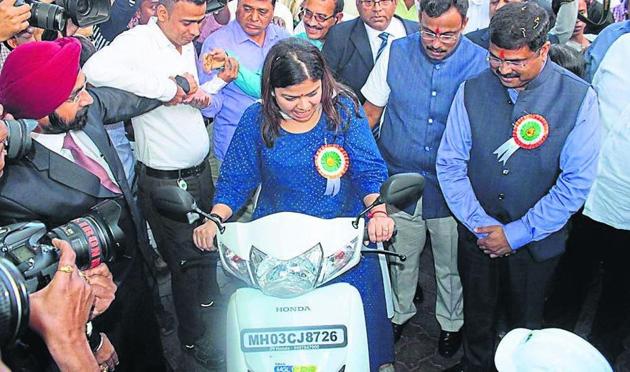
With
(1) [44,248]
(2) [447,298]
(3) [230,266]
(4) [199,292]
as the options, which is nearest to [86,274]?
(1) [44,248]

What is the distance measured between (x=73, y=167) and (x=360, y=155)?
1.20m

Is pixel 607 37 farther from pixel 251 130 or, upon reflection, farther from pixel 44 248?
pixel 44 248

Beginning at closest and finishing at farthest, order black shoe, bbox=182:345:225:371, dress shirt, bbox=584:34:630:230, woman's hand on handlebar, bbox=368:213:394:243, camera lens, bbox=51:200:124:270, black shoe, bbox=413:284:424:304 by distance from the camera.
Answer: camera lens, bbox=51:200:124:270 → woman's hand on handlebar, bbox=368:213:394:243 → dress shirt, bbox=584:34:630:230 → black shoe, bbox=182:345:225:371 → black shoe, bbox=413:284:424:304

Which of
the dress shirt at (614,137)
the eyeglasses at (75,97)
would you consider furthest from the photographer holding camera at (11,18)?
the dress shirt at (614,137)

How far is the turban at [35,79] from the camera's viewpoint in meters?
2.48

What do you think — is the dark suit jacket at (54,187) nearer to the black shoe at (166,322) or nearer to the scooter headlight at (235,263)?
the scooter headlight at (235,263)

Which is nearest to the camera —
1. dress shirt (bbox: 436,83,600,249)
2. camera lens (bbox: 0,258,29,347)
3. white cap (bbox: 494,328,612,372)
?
camera lens (bbox: 0,258,29,347)

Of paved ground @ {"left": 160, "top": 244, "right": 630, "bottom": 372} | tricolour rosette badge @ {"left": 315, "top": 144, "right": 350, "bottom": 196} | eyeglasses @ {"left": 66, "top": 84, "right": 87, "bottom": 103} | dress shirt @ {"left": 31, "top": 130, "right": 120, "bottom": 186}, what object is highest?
eyeglasses @ {"left": 66, "top": 84, "right": 87, "bottom": 103}

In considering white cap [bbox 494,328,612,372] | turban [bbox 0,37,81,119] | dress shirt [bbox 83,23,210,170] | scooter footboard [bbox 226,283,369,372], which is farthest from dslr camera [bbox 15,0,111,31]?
white cap [bbox 494,328,612,372]

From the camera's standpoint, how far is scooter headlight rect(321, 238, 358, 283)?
230 centimetres

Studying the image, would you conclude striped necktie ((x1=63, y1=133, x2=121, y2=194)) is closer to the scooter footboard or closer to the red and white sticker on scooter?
the scooter footboard

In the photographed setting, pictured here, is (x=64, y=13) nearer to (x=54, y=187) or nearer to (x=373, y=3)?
(x=54, y=187)

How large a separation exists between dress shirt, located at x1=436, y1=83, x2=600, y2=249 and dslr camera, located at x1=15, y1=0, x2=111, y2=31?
6.57 feet

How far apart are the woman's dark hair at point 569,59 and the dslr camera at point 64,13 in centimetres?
252
